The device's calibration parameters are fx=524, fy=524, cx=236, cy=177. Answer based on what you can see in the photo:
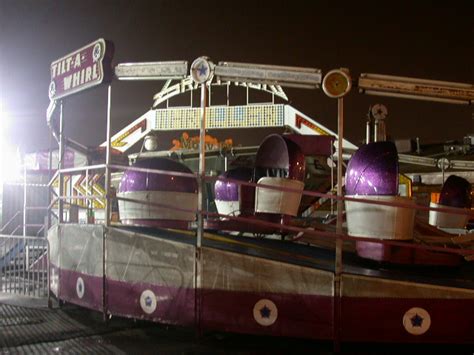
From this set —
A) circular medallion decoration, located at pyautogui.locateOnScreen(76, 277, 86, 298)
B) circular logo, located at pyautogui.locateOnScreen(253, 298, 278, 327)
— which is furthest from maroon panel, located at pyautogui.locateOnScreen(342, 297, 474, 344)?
circular medallion decoration, located at pyautogui.locateOnScreen(76, 277, 86, 298)

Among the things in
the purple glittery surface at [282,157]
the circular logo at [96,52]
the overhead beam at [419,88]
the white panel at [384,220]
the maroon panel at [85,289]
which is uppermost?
the circular logo at [96,52]

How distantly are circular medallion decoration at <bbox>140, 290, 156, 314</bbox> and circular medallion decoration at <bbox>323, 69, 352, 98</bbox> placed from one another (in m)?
3.23

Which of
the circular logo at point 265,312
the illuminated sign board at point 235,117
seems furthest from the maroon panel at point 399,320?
the illuminated sign board at point 235,117

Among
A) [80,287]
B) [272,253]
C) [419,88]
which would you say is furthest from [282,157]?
[80,287]

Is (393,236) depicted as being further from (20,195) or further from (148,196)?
(20,195)

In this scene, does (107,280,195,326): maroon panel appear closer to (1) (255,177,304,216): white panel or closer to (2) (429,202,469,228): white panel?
(1) (255,177,304,216): white panel

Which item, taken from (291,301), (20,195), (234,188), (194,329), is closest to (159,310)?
(194,329)

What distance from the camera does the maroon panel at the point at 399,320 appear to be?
5406 millimetres

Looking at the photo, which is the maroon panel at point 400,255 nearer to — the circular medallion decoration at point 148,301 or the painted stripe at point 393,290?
the painted stripe at point 393,290

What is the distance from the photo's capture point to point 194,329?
6.18 meters

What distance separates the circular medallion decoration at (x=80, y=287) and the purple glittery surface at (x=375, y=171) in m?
3.95

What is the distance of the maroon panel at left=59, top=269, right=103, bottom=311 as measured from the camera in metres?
7.09

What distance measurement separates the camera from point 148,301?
650cm

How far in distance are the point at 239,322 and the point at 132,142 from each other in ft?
75.8
